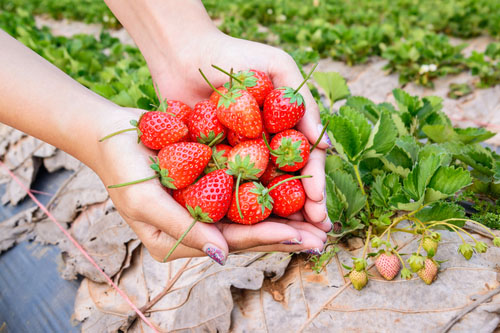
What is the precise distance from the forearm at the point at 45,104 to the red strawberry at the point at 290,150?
67cm

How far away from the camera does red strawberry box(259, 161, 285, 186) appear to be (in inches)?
58.8

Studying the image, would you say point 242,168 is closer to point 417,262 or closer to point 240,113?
point 240,113

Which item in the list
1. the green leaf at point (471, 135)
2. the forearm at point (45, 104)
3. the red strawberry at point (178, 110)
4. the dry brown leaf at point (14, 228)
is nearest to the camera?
the forearm at point (45, 104)

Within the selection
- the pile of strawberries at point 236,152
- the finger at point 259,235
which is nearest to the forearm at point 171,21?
the pile of strawberries at point 236,152

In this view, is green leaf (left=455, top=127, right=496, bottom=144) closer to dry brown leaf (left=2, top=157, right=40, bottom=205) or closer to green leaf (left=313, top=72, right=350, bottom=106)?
green leaf (left=313, top=72, right=350, bottom=106)

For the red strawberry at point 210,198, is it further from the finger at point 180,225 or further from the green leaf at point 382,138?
the green leaf at point 382,138

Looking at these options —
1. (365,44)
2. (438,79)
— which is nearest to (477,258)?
(438,79)

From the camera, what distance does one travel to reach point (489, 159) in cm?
164

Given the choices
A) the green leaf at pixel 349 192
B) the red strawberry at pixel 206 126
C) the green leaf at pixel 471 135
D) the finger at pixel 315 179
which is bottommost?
the green leaf at pixel 471 135

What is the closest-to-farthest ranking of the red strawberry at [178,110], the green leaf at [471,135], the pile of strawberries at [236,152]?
the pile of strawberries at [236,152] < the red strawberry at [178,110] < the green leaf at [471,135]

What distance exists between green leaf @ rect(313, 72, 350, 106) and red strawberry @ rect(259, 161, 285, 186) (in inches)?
28.3

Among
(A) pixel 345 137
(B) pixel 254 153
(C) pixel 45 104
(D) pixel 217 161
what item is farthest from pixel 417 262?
(C) pixel 45 104

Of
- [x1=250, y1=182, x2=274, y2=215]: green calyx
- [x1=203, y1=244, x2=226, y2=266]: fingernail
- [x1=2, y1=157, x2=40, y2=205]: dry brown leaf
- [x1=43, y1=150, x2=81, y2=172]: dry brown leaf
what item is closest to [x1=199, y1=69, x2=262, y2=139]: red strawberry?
[x1=250, y1=182, x2=274, y2=215]: green calyx

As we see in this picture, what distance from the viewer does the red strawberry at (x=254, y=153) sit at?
4.46 feet
